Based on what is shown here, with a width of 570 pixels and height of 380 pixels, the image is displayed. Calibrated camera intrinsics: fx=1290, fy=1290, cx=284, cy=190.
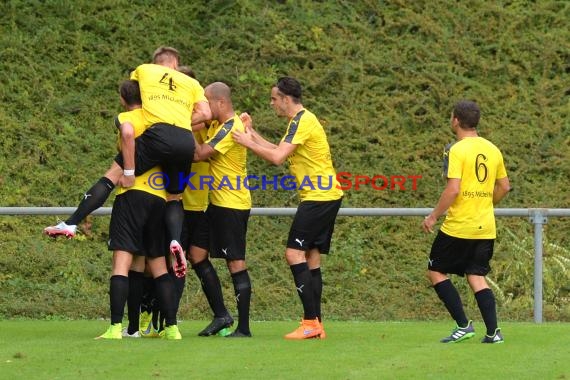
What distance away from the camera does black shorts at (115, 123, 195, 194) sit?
10672mm

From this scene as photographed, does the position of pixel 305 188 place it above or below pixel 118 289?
above

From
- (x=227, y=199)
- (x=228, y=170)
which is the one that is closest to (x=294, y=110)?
(x=228, y=170)

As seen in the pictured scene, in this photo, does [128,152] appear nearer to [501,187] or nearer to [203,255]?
[203,255]

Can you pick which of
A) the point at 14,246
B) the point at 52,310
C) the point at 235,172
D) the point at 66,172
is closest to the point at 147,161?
the point at 235,172

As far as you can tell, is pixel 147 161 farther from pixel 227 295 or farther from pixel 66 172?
pixel 66 172

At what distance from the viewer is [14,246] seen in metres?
15.1

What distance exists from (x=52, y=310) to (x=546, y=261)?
5532 millimetres

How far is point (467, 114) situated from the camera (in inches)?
414

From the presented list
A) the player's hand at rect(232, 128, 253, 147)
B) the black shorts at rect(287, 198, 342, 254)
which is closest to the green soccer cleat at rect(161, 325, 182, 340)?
the black shorts at rect(287, 198, 342, 254)

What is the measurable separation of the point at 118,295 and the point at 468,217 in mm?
2936

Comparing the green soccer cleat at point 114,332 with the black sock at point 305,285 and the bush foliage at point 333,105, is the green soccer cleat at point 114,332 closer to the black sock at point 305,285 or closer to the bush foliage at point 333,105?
the black sock at point 305,285

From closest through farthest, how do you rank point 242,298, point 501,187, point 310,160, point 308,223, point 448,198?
point 448,198 → point 501,187 → point 308,223 → point 310,160 → point 242,298

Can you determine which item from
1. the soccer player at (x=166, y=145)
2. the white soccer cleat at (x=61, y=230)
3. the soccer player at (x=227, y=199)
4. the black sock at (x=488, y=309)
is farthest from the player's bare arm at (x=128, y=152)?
the black sock at (x=488, y=309)

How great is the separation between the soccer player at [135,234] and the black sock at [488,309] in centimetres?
255
